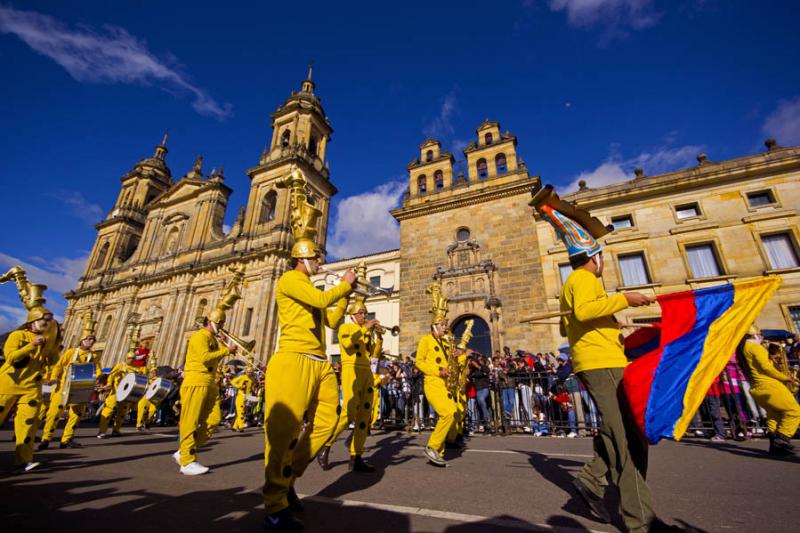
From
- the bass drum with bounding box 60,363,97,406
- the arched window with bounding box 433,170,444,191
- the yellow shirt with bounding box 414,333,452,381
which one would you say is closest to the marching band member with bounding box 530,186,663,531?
the yellow shirt with bounding box 414,333,452,381

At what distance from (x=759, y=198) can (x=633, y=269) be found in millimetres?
6653

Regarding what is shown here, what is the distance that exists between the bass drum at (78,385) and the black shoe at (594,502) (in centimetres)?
906

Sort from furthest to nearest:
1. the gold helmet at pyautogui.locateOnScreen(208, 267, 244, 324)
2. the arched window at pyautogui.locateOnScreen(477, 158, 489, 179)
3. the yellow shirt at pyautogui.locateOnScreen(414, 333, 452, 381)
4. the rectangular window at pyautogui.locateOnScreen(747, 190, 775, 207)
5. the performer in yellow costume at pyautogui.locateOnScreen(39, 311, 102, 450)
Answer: the arched window at pyautogui.locateOnScreen(477, 158, 489, 179) → the rectangular window at pyautogui.locateOnScreen(747, 190, 775, 207) → the performer in yellow costume at pyautogui.locateOnScreen(39, 311, 102, 450) → the yellow shirt at pyautogui.locateOnScreen(414, 333, 452, 381) → the gold helmet at pyautogui.locateOnScreen(208, 267, 244, 324)

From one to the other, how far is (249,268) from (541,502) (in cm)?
2911

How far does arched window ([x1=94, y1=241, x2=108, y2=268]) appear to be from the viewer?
140 feet

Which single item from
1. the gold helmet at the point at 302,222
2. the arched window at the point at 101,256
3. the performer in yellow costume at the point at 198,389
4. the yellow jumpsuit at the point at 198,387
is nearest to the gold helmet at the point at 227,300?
the performer in yellow costume at the point at 198,389

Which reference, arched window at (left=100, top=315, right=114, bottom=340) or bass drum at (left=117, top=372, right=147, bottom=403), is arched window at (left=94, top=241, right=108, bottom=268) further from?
bass drum at (left=117, top=372, right=147, bottom=403)

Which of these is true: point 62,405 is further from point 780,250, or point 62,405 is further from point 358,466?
point 780,250

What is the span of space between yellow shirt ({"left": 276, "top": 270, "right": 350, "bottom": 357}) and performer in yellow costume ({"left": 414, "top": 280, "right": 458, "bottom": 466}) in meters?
2.71

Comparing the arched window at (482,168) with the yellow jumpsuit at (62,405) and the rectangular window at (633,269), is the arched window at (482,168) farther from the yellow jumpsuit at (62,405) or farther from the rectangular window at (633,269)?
the yellow jumpsuit at (62,405)

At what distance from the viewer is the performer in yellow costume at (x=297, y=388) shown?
8.55 ft

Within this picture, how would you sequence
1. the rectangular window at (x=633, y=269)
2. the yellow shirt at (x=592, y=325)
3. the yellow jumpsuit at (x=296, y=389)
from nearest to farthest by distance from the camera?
the yellow jumpsuit at (x=296, y=389)
the yellow shirt at (x=592, y=325)
the rectangular window at (x=633, y=269)

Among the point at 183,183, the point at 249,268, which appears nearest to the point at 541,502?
the point at 249,268

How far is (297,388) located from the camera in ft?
9.36
